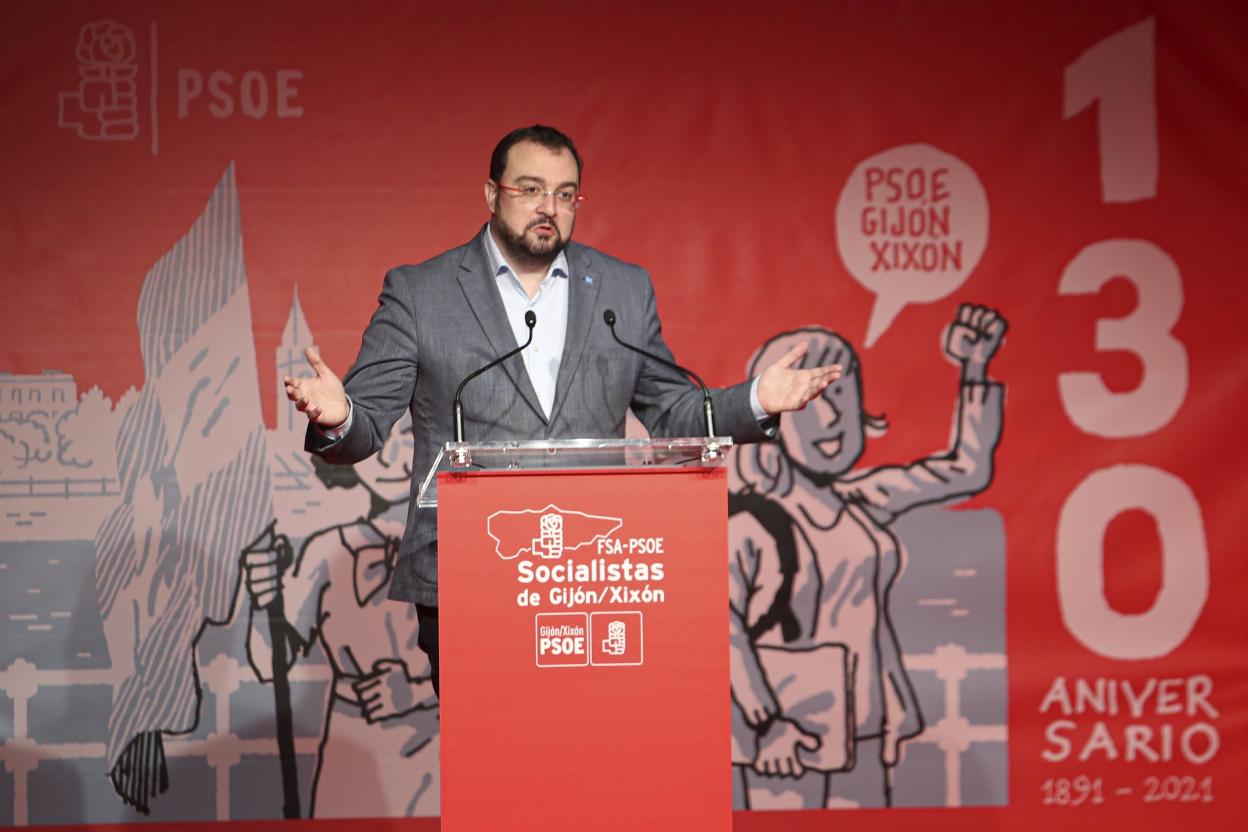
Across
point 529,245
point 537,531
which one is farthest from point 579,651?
point 529,245

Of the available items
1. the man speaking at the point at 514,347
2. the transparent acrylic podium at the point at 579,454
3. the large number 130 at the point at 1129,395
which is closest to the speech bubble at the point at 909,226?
the large number 130 at the point at 1129,395

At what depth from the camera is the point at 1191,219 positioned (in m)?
3.67

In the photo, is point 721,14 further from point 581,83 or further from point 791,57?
point 581,83

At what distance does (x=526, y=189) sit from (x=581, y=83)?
133cm

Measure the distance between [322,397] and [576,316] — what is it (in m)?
0.57

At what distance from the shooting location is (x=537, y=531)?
6.07 ft

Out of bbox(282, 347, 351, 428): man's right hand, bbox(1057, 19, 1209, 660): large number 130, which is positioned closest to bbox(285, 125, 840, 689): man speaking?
bbox(282, 347, 351, 428): man's right hand

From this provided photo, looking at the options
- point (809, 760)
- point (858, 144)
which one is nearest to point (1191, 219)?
point (858, 144)

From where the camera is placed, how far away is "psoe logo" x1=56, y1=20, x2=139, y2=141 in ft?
11.6

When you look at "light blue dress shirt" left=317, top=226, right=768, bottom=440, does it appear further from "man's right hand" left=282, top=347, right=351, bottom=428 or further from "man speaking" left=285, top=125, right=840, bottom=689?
"man's right hand" left=282, top=347, right=351, bottom=428

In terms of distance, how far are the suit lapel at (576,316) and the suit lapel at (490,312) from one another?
0.08 ft

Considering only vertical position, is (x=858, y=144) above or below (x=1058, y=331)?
above

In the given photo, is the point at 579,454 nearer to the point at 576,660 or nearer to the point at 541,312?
the point at 576,660

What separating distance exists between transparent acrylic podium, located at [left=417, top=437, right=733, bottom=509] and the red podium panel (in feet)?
0.15
